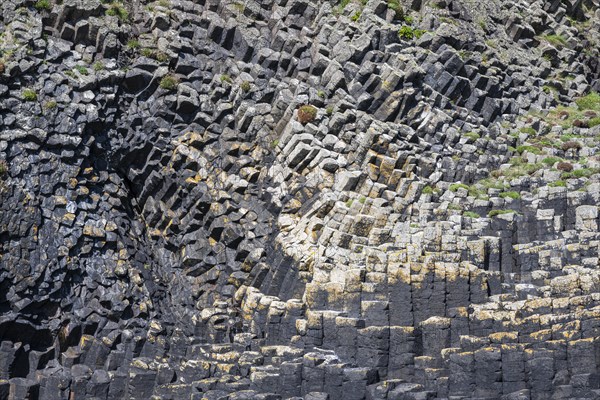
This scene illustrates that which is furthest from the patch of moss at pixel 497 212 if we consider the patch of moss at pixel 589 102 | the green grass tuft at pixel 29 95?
the green grass tuft at pixel 29 95

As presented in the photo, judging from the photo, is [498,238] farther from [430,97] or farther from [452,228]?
[430,97]

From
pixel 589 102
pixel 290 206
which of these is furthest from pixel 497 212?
pixel 589 102

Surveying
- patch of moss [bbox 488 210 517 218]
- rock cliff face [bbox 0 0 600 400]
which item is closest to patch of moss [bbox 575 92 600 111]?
rock cliff face [bbox 0 0 600 400]

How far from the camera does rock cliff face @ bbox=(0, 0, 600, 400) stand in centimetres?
4475

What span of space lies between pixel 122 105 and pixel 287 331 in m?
13.9

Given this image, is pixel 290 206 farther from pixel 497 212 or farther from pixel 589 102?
pixel 589 102

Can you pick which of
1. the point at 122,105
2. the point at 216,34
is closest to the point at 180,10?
the point at 216,34

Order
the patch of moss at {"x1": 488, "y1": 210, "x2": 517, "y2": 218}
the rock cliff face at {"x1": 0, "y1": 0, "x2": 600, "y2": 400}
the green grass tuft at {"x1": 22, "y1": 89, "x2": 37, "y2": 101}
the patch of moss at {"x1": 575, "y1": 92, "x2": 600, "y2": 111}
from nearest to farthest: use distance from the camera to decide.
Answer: the rock cliff face at {"x1": 0, "y1": 0, "x2": 600, "y2": 400}
the patch of moss at {"x1": 488, "y1": 210, "x2": 517, "y2": 218}
the green grass tuft at {"x1": 22, "y1": 89, "x2": 37, "y2": 101}
the patch of moss at {"x1": 575, "y1": 92, "x2": 600, "y2": 111}

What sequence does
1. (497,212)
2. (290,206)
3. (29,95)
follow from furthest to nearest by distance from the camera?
(29,95) < (290,206) < (497,212)

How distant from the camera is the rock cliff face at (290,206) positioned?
44.8 meters

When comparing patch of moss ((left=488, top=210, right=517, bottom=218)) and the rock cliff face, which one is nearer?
the rock cliff face

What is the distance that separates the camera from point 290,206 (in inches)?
2014

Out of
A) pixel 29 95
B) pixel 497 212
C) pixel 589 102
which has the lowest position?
pixel 497 212

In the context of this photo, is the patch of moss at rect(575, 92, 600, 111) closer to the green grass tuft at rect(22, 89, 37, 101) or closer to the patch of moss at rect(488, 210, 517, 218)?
the patch of moss at rect(488, 210, 517, 218)
